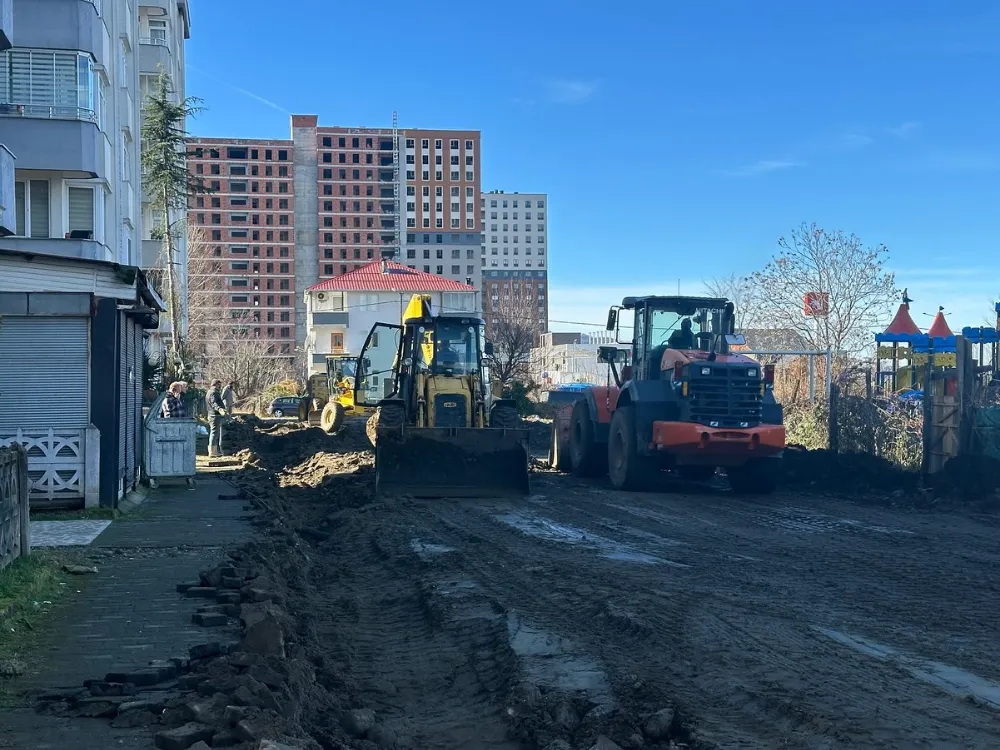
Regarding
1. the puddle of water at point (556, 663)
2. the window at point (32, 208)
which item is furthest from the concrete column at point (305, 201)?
the puddle of water at point (556, 663)

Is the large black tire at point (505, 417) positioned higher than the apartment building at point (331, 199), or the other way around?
the apartment building at point (331, 199)

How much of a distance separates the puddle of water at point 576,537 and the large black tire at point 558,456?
24.4ft

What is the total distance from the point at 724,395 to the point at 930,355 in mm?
3885

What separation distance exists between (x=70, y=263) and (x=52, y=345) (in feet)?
3.67

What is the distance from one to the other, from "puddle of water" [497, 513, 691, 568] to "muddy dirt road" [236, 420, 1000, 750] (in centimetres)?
5

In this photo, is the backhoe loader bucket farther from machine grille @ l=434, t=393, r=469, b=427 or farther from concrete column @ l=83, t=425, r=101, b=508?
concrete column @ l=83, t=425, r=101, b=508

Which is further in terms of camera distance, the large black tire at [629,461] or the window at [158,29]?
the window at [158,29]

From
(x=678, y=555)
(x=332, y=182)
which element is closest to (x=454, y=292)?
(x=332, y=182)

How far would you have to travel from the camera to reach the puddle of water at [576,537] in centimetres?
1153

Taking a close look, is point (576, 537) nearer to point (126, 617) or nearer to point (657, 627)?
point (657, 627)

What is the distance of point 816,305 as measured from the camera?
36438 mm

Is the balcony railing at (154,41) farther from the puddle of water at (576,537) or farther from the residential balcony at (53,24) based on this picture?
the puddle of water at (576,537)

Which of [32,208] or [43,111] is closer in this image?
[43,111]

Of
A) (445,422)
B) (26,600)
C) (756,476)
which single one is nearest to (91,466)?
(26,600)
